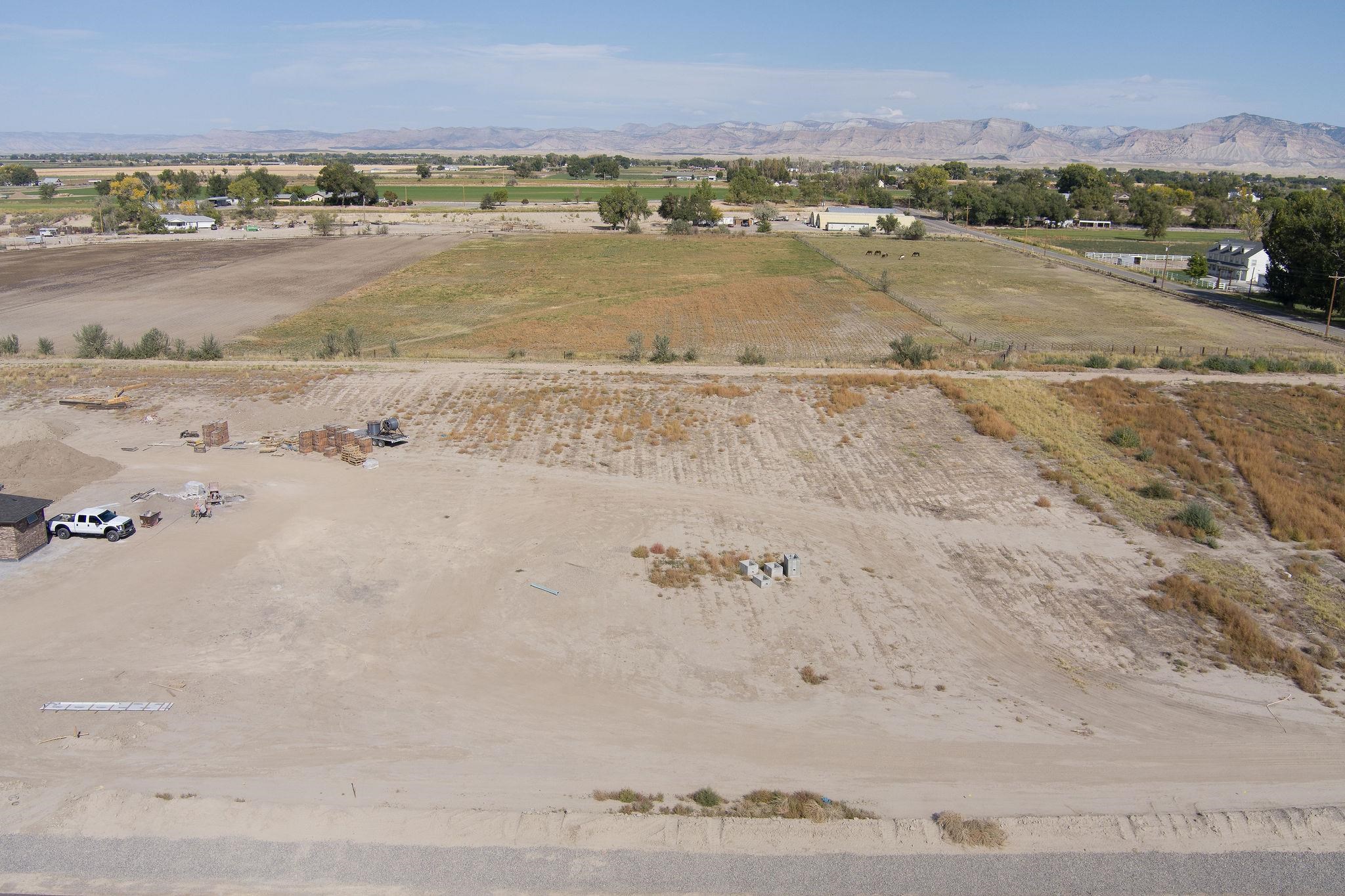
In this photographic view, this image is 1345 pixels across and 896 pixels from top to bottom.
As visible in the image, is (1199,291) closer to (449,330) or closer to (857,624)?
(449,330)

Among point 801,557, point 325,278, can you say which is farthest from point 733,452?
point 325,278

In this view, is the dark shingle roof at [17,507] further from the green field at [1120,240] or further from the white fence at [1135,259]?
the green field at [1120,240]

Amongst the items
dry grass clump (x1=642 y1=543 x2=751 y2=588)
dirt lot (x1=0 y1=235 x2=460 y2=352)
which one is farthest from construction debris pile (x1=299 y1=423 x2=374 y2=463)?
dirt lot (x1=0 y1=235 x2=460 y2=352)

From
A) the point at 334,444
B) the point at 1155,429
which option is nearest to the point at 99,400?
the point at 334,444

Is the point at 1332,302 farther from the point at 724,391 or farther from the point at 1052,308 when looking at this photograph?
the point at 724,391

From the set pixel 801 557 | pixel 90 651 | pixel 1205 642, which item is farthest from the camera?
pixel 801 557

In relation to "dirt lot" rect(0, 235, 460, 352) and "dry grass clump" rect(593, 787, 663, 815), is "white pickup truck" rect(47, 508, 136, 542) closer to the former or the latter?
"dry grass clump" rect(593, 787, 663, 815)
